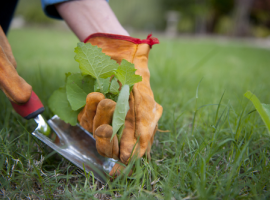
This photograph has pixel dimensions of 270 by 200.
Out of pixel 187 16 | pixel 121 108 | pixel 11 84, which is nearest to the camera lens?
pixel 121 108

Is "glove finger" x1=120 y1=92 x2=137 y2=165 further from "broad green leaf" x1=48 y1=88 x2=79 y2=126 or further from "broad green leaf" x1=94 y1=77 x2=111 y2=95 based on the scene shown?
"broad green leaf" x1=48 y1=88 x2=79 y2=126

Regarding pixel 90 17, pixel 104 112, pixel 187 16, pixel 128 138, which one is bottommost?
pixel 128 138

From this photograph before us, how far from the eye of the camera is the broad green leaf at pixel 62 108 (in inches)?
34.0

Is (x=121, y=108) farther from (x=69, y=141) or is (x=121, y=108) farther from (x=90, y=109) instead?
(x=69, y=141)

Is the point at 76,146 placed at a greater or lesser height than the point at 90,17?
lesser

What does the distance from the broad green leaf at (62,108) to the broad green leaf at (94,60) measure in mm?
201

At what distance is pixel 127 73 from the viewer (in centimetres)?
72

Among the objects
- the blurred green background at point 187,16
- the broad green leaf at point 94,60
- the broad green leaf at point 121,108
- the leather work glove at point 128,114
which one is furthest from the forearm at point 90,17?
the blurred green background at point 187,16

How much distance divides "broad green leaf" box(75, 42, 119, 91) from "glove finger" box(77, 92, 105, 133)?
12 cm

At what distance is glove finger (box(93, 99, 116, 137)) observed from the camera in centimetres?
69

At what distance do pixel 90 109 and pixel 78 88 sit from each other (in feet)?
0.54

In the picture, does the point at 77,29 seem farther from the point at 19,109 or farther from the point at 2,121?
the point at 2,121

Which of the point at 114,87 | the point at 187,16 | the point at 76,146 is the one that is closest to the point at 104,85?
the point at 114,87

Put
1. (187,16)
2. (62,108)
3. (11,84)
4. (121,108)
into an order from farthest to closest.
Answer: (187,16) < (62,108) < (11,84) < (121,108)
